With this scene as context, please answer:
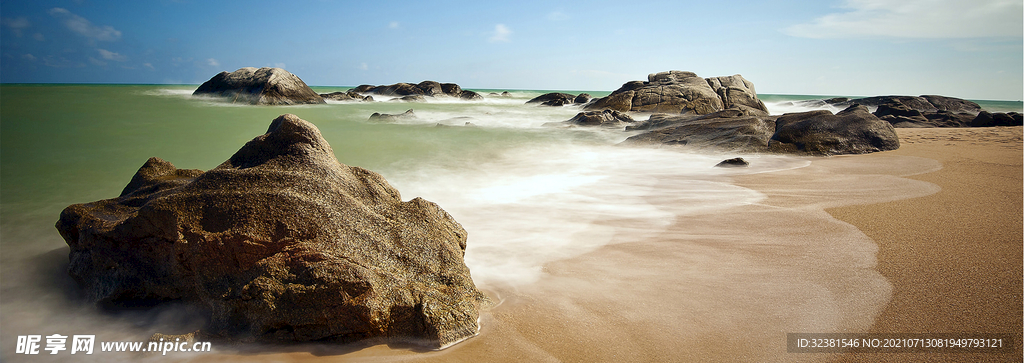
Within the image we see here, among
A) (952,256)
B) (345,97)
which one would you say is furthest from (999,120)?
(345,97)

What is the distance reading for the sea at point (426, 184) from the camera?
241 cm

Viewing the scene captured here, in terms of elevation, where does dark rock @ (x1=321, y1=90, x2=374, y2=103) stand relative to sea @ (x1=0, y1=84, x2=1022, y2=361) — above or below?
above

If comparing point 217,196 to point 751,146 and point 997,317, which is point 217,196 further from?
point 751,146

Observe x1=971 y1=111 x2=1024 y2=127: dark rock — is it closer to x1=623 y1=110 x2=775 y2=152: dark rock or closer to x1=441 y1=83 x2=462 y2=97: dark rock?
x1=623 y1=110 x2=775 y2=152: dark rock

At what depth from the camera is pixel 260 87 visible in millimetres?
21219

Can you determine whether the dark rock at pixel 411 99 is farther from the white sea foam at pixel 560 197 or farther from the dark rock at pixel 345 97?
the white sea foam at pixel 560 197

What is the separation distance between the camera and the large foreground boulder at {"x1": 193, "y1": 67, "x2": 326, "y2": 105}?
2109 centimetres

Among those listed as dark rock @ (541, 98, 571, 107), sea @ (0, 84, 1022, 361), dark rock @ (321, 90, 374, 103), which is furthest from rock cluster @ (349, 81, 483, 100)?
sea @ (0, 84, 1022, 361)

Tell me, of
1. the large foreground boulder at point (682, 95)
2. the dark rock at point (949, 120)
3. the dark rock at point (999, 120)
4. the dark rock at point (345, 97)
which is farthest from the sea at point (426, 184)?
the dark rock at point (345, 97)

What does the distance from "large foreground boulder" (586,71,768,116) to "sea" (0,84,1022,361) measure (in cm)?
573

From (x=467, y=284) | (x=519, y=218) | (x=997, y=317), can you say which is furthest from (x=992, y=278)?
(x=519, y=218)

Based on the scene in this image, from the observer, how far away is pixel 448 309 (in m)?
1.92

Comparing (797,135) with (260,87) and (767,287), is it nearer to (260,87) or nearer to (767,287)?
(767,287)

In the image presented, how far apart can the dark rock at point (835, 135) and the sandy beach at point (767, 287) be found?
12.1ft
